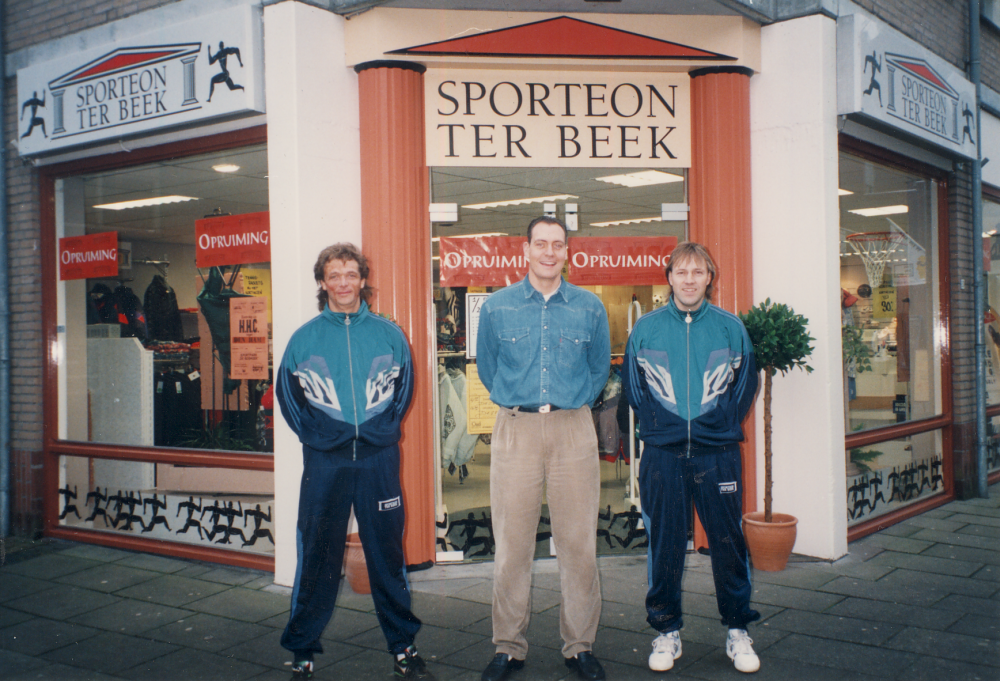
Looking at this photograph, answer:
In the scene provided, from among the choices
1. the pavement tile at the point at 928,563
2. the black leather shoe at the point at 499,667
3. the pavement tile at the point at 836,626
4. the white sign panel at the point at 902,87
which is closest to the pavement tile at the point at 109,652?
the black leather shoe at the point at 499,667

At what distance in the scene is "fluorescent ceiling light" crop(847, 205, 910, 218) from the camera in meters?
6.65

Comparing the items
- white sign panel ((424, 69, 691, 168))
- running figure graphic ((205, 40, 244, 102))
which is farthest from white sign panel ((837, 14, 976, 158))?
running figure graphic ((205, 40, 244, 102))

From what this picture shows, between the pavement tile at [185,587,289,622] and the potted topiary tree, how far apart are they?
2968 mm

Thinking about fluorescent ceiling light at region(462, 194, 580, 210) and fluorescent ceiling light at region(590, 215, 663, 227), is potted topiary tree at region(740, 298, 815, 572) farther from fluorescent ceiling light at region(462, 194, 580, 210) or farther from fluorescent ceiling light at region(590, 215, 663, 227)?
fluorescent ceiling light at region(462, 194, 580, 210)

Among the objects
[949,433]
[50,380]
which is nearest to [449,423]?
[50,380]

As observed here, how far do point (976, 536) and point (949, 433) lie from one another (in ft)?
5.57

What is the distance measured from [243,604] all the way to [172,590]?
618 mm

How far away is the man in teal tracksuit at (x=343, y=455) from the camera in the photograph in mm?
3527

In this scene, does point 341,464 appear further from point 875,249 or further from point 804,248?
point 875,249

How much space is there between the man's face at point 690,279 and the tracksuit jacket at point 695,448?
0.09m

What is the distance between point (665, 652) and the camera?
144 inches

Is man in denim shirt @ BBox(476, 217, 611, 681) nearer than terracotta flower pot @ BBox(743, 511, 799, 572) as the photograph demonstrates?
Yes

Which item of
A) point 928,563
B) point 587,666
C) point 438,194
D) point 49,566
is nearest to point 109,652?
point 49,566

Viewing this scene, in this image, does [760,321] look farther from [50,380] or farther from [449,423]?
[50,380]
